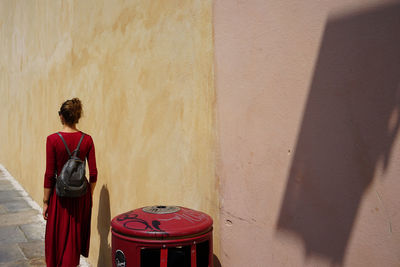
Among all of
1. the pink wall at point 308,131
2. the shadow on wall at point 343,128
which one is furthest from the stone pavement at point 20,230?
the shadow on wall at point 343,128

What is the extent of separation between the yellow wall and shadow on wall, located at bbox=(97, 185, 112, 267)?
0.01 meters

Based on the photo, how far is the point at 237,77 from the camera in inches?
96.9

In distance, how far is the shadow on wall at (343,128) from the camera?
167cm

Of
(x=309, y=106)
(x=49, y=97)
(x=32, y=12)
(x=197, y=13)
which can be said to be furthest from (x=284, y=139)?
(x=32, y=12)

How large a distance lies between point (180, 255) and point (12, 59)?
10.4 meters

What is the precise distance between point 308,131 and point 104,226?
298cm

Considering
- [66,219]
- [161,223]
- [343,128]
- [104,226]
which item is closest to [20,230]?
[104,226]

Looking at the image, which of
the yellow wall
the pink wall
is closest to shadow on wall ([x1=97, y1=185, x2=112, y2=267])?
the yellow wall

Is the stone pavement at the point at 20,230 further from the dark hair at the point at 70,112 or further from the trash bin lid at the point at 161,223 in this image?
the trash bin lid at the point at 161,223

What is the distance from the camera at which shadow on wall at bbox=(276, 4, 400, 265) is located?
1672 mm

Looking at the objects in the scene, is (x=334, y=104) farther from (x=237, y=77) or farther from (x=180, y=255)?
(x=180, y=255)

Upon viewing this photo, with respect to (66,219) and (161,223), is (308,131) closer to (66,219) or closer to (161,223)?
(161,223)

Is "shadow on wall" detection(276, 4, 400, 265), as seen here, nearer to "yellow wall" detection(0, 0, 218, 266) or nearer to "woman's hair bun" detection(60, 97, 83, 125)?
"yellow wall" detection(0, 0, 218, 266)

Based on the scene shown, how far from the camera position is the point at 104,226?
14.1 feet
